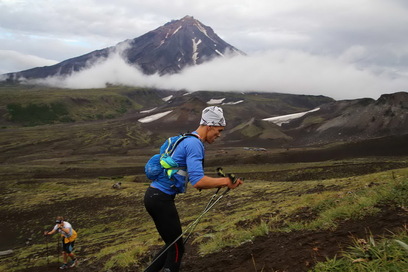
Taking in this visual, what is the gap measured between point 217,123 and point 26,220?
35.9m

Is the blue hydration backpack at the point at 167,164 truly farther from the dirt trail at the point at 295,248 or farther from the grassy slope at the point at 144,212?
the grassy slope at the point at 144,212

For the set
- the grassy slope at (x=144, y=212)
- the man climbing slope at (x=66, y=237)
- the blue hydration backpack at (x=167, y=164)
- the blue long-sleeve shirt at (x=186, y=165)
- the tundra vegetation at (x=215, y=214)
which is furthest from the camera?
the man climbing slope at (x=66, y=237)

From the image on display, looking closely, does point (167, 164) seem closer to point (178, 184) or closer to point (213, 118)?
point (178, 184)

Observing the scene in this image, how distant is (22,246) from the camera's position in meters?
26.4

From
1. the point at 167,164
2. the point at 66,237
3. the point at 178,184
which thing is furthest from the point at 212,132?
the point at 66,237

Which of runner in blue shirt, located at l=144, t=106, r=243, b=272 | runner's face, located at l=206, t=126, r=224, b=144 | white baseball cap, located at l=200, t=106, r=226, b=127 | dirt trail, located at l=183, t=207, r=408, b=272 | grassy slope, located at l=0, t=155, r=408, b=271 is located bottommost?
grassy slope, located at l=0, t=155, r=408, b=271

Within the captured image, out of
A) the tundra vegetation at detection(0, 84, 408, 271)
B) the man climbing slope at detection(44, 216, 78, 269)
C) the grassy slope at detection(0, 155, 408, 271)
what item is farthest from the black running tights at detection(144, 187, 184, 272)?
the man climbing slope at detection(44, 216, 78, 269)

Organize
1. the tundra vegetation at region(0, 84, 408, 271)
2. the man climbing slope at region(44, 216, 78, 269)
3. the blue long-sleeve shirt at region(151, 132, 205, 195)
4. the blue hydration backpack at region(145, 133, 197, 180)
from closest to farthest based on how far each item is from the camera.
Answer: the blue long-sleeve shirt at region(151, 132, 205, 195)
the blue hydration backpack at region(145, 133, 197, 180)
the tundra vegetation at region(0, 84, 408, 271)
the man climbing slope at region(44, 216, 78, 269)

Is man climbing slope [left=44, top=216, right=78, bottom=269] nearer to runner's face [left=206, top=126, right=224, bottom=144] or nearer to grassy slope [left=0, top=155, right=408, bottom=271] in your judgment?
grassy slope [left=0, top=155, right=408, bottom=271]

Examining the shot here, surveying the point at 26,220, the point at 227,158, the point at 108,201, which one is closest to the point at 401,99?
the point at 227,158

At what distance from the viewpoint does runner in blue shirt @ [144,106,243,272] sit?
5.44 metres

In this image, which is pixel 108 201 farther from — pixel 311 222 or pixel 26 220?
pixel 311 222

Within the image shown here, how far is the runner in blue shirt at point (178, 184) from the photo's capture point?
5438 millimetres

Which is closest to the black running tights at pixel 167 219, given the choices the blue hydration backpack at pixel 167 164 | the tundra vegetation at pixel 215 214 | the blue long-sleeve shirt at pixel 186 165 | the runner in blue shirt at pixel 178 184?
the runner in blue shirt at pixel 178 184
